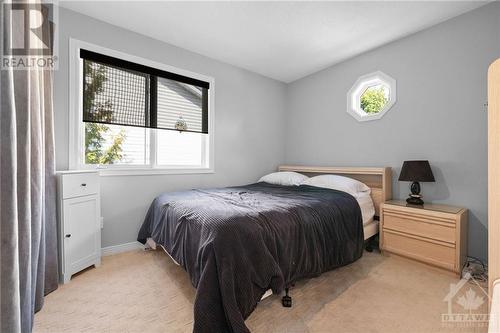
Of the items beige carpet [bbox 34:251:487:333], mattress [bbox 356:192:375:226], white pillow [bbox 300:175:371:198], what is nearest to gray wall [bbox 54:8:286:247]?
beige carpet [bbox 34:251:487:333]

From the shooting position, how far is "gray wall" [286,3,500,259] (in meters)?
2.15

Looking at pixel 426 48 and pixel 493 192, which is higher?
pixel 426 48

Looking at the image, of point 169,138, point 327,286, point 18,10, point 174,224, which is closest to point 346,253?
point 327,286

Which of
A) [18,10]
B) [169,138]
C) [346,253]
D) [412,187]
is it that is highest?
[18,10]

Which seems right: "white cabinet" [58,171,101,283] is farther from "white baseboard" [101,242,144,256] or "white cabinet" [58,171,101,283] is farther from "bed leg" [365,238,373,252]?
"bed leg" [365,238,373,252]

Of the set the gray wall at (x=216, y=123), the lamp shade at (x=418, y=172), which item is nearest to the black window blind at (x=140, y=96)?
the gray wall at (x=216, y=123)

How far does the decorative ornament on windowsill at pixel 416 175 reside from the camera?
224 cm

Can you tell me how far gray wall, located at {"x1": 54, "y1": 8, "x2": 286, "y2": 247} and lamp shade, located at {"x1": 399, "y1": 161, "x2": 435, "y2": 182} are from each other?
7.20 feet

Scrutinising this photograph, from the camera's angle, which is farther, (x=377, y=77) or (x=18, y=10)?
(x=377, y=77)

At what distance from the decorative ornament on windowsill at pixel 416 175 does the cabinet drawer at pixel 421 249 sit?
0.43 m

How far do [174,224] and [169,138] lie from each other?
5.04ft

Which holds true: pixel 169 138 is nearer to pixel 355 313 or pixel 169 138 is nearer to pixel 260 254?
pixel 260 254

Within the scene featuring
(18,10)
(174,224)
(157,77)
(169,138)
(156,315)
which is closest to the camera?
(18,10)

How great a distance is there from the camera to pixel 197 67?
3117 millimetres
